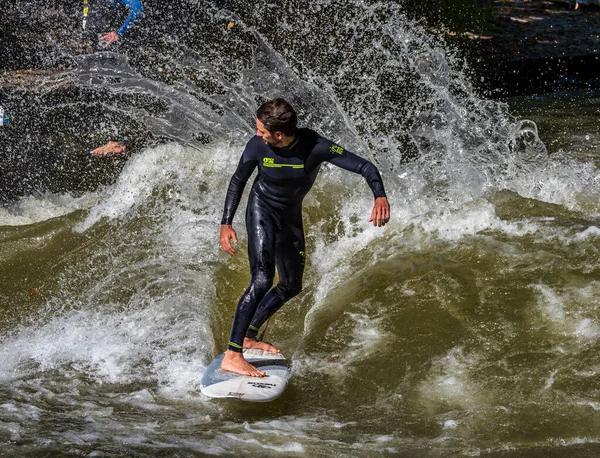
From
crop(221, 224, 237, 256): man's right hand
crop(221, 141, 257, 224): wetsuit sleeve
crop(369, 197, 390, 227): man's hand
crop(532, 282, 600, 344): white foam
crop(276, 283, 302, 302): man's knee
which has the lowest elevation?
crop(532, 282, 600, 344): white foam

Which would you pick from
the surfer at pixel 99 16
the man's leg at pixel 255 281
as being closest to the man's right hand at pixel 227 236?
the man's leg at pixel 255 281

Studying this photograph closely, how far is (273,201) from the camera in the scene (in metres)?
5.86

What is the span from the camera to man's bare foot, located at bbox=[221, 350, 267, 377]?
5.71 meters

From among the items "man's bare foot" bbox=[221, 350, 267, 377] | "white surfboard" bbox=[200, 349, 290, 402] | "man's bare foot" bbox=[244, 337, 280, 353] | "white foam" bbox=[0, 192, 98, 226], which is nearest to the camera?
"white surfboard" bbox=[200, 349, 290, 402]

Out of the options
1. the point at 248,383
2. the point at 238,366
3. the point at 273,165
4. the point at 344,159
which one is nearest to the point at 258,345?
the point at 238,366

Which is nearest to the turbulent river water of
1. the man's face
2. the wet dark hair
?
the man's face

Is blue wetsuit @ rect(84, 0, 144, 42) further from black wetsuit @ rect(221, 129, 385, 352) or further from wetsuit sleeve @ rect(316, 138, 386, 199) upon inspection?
wetsuit sleeve @ rect(316, 138, 386, 199)

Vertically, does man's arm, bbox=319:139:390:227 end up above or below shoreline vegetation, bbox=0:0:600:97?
below

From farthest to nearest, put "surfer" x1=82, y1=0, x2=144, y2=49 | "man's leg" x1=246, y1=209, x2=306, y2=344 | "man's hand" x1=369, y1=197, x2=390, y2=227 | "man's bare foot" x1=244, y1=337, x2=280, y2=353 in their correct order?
"surfer" x1=82, y1=0, x2=144, y2=49 → "man's bare foot" x1=244, y1=337, x2=280, y2=353 → "man's leg" x1=246, y1=209, x2=306, y2=344 → "man's hand" x1=369, y1=197, x2=390, y2=227

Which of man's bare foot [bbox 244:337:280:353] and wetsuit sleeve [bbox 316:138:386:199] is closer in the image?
wetsuit sleeve [bbox 316:138:386:199]

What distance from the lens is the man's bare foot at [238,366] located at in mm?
5707

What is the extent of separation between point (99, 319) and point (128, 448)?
7.01 feet

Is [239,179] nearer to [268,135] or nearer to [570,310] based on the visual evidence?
[268,135]

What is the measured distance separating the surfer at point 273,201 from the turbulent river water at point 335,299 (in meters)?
0.60
